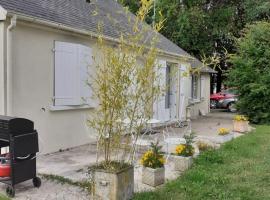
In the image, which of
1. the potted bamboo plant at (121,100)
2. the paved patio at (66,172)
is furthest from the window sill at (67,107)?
the potted bamboo plant at (121,100)

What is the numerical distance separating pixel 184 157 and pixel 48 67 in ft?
12.1

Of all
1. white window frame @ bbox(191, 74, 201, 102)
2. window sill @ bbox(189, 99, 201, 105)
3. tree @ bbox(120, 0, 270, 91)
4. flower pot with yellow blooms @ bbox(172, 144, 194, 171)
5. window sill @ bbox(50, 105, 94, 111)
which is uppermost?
tree @ bbox(120, 0, 270, 91)

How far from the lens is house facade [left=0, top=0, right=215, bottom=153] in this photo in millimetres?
7078

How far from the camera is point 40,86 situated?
7.90 m

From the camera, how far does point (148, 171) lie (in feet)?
19.0

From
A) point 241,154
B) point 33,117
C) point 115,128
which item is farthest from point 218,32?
point 115,128

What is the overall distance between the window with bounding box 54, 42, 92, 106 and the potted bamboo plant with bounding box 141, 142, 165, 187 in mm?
2816

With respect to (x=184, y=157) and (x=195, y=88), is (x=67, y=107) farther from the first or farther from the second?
(x=195, y=88)

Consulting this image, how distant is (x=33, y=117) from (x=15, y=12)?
7.19 feet

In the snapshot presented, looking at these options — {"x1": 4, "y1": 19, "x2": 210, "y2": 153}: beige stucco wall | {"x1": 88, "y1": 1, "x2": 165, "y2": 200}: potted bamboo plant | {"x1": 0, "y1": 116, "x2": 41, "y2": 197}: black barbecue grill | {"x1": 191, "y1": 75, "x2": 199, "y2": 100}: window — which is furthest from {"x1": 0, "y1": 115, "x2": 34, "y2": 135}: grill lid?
{"x1": 191, "y1": 75, "x2": 199, "y2": 100}: window

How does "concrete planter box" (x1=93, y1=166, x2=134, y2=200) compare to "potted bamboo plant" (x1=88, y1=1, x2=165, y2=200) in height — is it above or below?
below

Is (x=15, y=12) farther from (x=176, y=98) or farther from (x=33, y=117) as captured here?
(x=176, y=98)

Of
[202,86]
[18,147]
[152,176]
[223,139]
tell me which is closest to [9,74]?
[18,147]

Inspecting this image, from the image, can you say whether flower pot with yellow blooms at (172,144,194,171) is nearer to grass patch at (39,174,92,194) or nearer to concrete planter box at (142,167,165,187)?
concrete planter box at (142,167,165,187)
